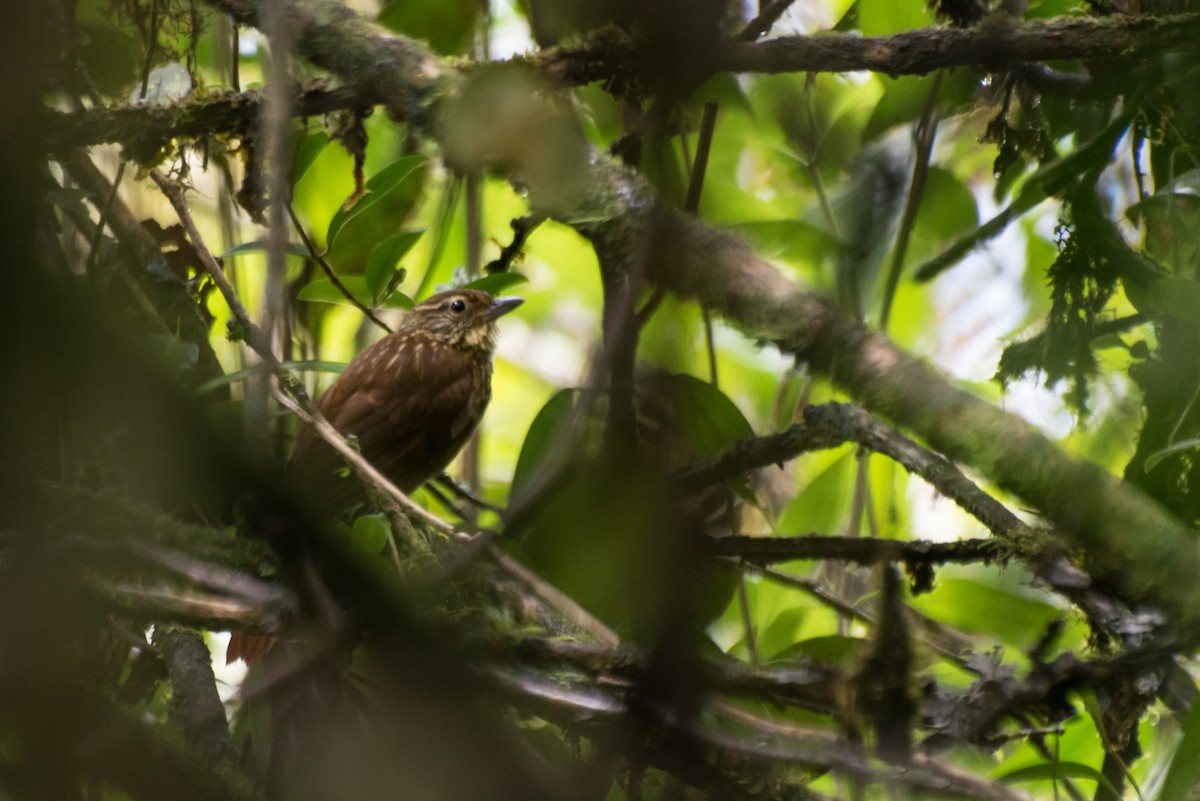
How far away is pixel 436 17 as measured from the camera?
85.6 inches

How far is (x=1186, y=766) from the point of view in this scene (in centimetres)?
125

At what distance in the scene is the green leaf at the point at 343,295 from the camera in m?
2.14

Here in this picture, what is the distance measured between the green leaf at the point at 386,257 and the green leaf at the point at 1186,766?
1426 mm

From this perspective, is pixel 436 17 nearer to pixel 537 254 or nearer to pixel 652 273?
pixel 537 254

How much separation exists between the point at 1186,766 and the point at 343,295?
1.64 m

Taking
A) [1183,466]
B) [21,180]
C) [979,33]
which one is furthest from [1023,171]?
[21,180]

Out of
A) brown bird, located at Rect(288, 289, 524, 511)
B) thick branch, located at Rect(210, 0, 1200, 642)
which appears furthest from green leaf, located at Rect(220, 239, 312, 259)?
brown bird, located at Rect(288, 289, 524, 511)

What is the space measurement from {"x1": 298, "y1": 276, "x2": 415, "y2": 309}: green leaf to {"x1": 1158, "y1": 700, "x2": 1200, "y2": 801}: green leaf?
1571 millimetres

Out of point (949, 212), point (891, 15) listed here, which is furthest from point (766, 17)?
point (949, 212)

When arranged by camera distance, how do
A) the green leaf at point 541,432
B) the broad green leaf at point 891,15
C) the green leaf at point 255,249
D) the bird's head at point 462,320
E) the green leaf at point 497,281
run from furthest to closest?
1. the bird's head at point 462,320
2. the green leaf at point 497,281
3. the broad green leaf at point 891,15
4. the green leaf at point 255,249
5. the green leaf at point 541,432

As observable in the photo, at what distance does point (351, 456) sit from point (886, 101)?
110 centimetres

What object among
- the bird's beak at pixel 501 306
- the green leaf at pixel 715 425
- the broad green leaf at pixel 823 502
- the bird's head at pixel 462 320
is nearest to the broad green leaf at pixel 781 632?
the broad green leaf at pixel 823 502

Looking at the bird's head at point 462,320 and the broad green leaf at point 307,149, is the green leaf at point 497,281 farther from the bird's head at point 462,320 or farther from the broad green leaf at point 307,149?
the bird's head at point 462,320

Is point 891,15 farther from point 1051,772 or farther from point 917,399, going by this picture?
point 1051,772
